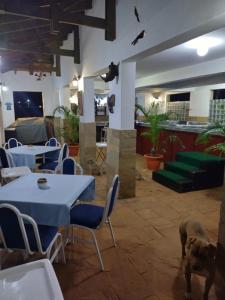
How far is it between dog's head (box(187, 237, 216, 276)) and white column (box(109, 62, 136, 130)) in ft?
6.99

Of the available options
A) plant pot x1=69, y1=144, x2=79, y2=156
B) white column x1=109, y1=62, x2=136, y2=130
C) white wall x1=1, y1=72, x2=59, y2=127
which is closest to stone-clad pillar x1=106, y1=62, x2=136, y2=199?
white column x1=109, y1=62, x2=136, y2=130

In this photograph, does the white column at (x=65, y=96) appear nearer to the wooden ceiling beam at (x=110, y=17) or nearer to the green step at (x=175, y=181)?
the wooden ceiling beam at (x=110, y=17)

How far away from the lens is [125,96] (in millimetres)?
3359

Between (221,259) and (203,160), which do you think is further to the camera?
(203,160)

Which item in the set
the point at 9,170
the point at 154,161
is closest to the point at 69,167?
the point at 9,170

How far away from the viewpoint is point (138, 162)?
604 cm

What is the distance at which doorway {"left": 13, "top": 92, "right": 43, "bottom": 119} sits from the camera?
31.1 ft

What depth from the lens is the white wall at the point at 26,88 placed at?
9195mm

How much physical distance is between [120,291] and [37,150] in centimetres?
312

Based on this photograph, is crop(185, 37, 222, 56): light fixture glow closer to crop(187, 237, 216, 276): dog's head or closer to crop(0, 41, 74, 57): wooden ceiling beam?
crop(0, 41, 74, 57): wooden ceiling beam

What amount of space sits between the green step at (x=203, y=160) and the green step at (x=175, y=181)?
386 millimetres

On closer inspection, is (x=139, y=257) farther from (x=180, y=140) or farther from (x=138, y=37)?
(x=180, y=140)

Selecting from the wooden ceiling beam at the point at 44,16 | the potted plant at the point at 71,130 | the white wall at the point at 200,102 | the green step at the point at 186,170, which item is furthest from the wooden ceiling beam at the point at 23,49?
the white wall at the point at 200,102

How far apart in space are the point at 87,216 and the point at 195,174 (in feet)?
8.26
